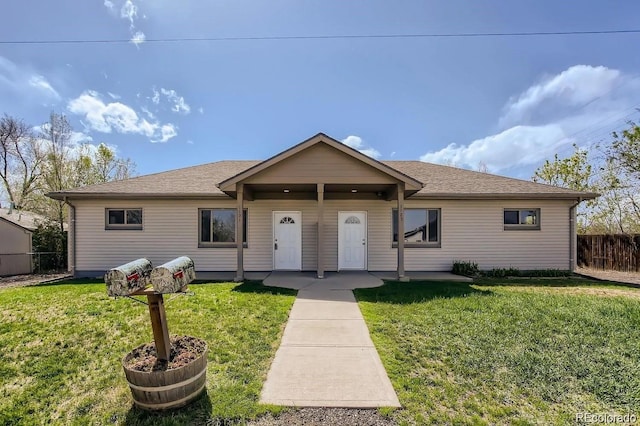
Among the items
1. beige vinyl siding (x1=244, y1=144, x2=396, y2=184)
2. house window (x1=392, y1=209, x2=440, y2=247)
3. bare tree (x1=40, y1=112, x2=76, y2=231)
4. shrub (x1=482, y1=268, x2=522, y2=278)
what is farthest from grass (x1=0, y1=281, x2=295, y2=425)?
bare tree (x1=40, y1=112, x2=76, y2=231)

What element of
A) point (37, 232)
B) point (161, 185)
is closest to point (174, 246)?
point (161, 185)

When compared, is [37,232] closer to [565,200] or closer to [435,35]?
[435,35]

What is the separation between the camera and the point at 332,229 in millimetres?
10828

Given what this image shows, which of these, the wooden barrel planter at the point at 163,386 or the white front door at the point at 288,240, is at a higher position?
the white front door at the point at 288,240

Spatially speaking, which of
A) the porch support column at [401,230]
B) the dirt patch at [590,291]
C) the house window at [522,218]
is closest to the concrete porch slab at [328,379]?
the porch support column at [401,230]

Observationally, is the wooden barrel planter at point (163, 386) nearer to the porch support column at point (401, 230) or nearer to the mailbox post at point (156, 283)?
the mailbox post at point (156, 283)

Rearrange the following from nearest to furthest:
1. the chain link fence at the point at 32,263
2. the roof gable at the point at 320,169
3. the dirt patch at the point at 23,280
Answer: the roof gable at the point at 320,169, the dirt patch at the point at 23,280, the chain link fence at the point at 32,263

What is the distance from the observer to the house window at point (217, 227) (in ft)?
35.4

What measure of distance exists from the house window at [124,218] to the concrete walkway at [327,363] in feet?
24.5

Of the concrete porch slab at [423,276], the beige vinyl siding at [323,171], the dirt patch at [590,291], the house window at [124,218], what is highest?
the beige vinyl siding at [323,171]

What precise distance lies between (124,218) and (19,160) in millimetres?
21285

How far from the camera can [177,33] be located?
36.3 ft

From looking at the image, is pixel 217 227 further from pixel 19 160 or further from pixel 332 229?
pixel 19 160

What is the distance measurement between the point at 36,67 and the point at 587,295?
2137 centimetres
